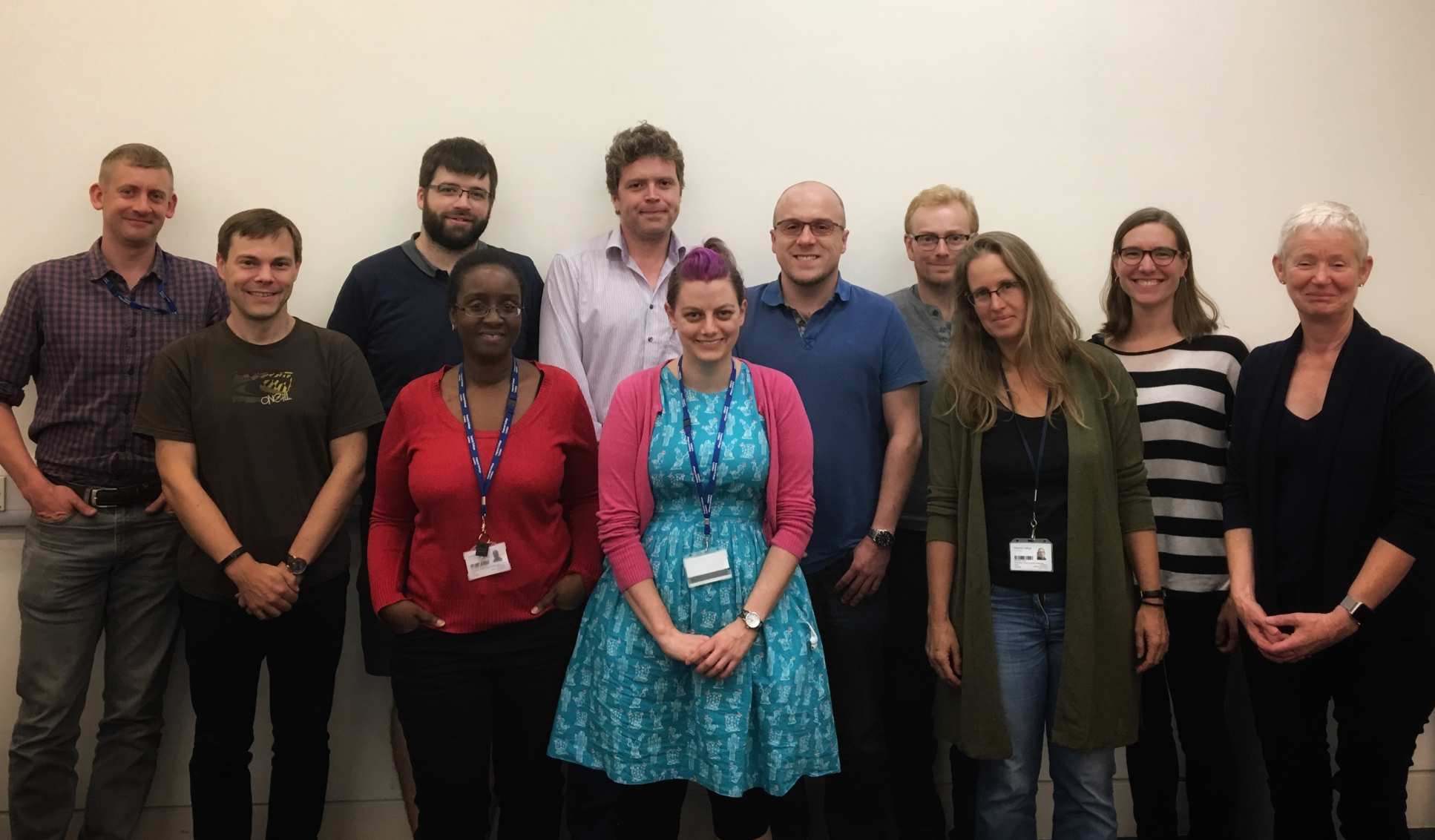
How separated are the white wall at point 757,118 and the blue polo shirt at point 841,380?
2.02 ft

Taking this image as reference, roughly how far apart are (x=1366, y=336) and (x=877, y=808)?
161 cm

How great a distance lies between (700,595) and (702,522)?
151 mm

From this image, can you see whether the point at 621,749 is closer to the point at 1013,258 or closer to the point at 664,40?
the point at 1013,258

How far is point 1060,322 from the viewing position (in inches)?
78.8

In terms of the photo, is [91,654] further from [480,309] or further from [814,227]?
[814,227]

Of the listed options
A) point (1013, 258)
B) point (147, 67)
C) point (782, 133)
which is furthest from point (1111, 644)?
point (147, 67)

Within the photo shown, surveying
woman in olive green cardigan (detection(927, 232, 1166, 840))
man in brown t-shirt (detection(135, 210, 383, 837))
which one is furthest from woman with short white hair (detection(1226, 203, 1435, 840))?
man in brown t-shirt (detection(135, 210, 383, 837))

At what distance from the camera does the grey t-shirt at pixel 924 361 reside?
2.50 m

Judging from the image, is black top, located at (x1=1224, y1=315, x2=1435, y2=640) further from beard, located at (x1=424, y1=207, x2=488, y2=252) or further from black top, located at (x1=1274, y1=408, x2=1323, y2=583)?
beard, located at (x1=424, y1=207, x2=488, y2=252)

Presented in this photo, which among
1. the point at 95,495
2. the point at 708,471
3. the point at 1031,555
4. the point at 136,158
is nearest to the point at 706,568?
the point at 708,471

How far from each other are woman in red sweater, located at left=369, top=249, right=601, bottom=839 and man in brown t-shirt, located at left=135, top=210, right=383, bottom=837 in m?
0.28

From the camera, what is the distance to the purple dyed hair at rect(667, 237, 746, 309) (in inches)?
73.8

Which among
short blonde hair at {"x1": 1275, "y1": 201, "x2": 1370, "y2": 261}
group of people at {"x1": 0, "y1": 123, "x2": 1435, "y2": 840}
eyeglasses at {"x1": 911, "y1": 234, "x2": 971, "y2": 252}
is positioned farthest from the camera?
eyeglasses at {"x1": 911, "y1": 234, "x2": 971, "y2": 252}

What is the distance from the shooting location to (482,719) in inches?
76.7
